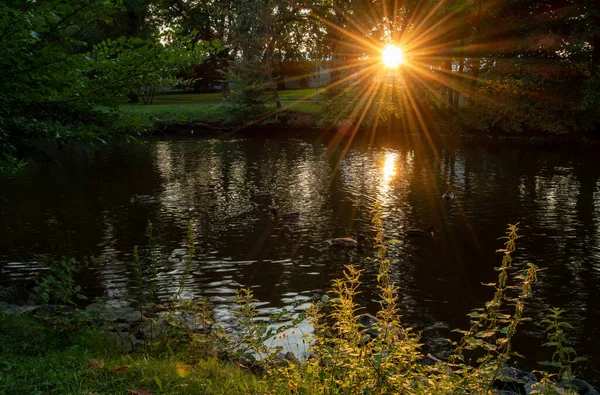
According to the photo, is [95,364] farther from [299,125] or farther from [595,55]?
[299,125]

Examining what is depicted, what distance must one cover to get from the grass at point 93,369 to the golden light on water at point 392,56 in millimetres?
49756

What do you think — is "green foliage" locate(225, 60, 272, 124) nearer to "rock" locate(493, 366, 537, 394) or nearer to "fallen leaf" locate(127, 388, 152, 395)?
"rock" locate(493, 366, 537, 394)

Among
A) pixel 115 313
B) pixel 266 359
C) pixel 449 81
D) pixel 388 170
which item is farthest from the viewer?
pixel 449 81

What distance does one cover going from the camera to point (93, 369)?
19.6 ft

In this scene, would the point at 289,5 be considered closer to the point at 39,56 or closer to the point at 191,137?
the point at 191,137

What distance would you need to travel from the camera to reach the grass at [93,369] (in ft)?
18.3

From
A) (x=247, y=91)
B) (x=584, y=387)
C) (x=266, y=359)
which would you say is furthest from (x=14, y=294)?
(x=247, y=91)

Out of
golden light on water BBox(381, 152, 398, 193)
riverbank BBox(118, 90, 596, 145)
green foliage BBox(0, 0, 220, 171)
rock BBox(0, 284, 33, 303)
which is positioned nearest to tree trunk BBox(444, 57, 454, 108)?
riverbank BBox(118, 90, 596, 145)

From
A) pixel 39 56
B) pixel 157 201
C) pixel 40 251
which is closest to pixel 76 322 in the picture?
pixel 39 56

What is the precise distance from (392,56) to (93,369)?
2055 inches

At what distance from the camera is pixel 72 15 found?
22.2 ft

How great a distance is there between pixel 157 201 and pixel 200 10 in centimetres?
6135

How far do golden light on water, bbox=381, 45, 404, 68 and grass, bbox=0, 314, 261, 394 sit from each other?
49.8m

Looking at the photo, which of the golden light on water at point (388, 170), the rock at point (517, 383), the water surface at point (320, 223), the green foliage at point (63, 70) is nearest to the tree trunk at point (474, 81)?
the water surface at point (320, 223)
